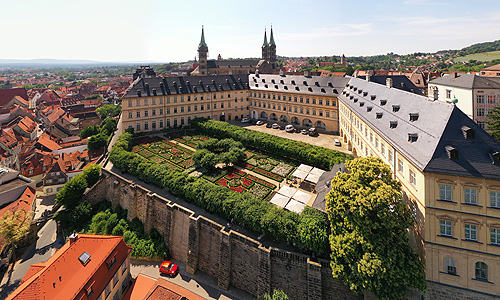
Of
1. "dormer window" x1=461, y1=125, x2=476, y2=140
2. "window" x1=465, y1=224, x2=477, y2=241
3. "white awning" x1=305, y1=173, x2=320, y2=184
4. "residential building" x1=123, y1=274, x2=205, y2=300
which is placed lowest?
"residential building" x1=123, y1=274, x2=205, y2=300

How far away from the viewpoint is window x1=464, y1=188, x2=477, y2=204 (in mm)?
21125

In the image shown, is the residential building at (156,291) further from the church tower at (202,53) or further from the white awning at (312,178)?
the church tower at (202,53)

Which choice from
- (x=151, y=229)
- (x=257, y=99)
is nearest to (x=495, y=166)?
(x=151, y=229)

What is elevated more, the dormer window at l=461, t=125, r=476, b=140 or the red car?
the dormer window at l=461, t=125, r=476, b=140

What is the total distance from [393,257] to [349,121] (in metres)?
35.4

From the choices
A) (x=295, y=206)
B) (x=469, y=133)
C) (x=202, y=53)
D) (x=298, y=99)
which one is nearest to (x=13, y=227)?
(x=295, y=206)

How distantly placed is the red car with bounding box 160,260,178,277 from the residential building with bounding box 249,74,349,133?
50714 mm

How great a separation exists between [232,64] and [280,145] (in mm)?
96782

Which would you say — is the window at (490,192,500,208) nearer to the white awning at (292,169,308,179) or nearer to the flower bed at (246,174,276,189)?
the white awning at (292,169,308,179)

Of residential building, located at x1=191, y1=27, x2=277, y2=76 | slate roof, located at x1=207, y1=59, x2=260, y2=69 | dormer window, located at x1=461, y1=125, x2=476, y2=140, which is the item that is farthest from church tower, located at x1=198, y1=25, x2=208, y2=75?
dormer window, located at x1=461, y1=125, x2=476, y2=140

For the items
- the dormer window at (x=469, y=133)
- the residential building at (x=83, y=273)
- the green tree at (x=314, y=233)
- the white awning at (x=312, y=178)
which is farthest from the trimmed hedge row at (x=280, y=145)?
the residential building at (x=83, y=273)

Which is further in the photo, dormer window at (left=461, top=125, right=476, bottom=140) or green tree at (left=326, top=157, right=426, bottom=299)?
dormer window at (left=461, top=125, right=476, bottom=140)

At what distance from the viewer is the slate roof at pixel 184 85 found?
228 ft

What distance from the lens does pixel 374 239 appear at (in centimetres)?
2197
